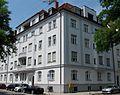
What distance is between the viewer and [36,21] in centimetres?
4778

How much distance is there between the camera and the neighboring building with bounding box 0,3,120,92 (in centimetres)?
3750

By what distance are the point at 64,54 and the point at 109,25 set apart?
11.8 meters

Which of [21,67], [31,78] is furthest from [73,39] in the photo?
[21,67]

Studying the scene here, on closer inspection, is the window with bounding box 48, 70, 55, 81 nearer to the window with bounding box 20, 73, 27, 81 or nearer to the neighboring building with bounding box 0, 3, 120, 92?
the neighboring building with bounding box 0, 3, 120, 92

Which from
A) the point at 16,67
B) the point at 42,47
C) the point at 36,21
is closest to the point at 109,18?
the point at 42,47

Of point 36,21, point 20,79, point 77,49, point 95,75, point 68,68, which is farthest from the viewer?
point 20,79

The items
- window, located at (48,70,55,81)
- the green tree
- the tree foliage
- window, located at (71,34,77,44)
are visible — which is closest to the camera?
the tree foliage

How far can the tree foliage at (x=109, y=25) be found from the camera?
25502 mm

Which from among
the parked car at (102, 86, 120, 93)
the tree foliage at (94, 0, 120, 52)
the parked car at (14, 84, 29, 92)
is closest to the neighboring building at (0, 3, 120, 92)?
the parked car at (14, 84, 29, 92)

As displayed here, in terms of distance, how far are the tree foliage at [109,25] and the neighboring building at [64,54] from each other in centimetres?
1050

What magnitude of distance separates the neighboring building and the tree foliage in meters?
10.5

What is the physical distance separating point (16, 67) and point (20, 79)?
4.07 meters

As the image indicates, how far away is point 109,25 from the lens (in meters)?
27.2

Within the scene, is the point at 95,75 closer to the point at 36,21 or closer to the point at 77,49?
the point at 77,49
